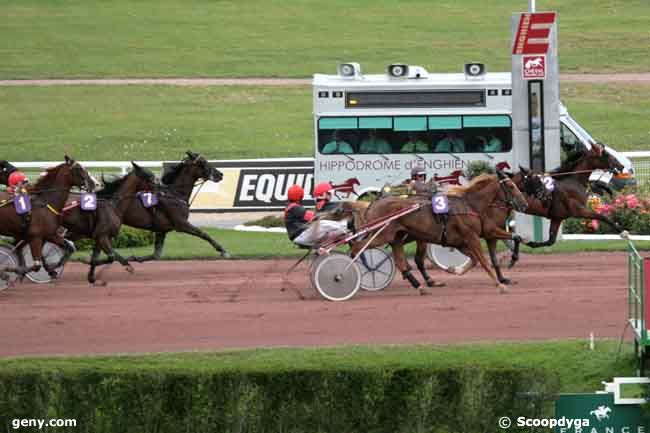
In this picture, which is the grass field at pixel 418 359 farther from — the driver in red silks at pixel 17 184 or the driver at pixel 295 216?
the driver in red silks at pixel 17 184

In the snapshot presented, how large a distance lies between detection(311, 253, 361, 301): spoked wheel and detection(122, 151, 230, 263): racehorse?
384 cm

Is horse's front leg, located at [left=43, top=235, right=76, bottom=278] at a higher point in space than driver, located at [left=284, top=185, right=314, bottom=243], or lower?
lower

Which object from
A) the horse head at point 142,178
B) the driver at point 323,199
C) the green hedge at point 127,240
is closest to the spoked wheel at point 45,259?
the horse head at point 142,178

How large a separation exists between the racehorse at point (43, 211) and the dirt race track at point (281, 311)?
0.61 meters

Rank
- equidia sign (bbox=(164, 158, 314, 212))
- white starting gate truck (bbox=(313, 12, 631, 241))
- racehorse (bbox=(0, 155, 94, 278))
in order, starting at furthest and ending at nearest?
equidia sign (bbox=(164, 158, 314, 212)) < white starting gate truck (bbox=(313, 12, 631, 241)) < racehorse (bbox=(0, 155, 94, 278))

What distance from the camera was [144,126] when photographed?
1630 inches

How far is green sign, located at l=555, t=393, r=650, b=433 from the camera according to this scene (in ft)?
37.7

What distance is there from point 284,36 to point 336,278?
35537 millimetres

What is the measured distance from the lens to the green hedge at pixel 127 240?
923 inches

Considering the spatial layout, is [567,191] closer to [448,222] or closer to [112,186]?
[448,222]

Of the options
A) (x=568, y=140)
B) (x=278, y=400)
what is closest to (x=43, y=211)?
(x=278, y=400)

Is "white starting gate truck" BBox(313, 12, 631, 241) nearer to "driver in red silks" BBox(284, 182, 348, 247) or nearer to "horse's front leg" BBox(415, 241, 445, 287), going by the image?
"driver in red silks" BBox(284, 182, 348, 247)

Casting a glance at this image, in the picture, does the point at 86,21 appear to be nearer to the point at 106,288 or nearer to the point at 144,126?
the point at 144,126

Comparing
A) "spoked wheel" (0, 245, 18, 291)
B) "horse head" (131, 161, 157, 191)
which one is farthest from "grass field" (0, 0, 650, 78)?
"spoked wheel" (0, 245, 18, 291)
